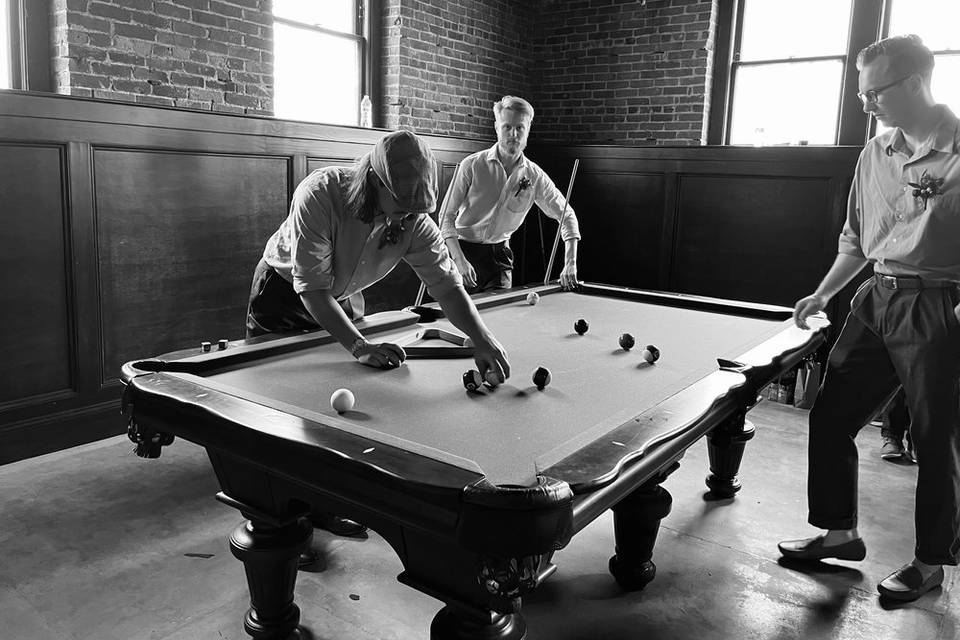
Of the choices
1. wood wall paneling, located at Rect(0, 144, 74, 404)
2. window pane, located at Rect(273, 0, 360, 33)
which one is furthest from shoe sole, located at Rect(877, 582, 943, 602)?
window pane, located at Rect(273, 0, 360, 33)

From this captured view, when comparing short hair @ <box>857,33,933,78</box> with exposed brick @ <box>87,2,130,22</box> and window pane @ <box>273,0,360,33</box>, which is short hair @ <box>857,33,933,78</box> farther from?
window pane @ <box>273,0,360,33</box>

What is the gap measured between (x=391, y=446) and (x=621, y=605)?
1.25 metres

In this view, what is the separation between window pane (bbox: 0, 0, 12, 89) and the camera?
362 cm

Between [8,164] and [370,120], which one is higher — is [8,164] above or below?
below

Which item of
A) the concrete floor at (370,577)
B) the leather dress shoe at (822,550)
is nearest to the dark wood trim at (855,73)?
the concrete floor at (370,577)

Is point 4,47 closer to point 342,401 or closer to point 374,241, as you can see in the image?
point 374,241

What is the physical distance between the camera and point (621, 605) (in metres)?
2.44

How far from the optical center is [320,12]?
17.1 feet

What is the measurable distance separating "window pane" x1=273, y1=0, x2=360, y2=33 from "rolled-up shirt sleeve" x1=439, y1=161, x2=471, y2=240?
64.7 inches

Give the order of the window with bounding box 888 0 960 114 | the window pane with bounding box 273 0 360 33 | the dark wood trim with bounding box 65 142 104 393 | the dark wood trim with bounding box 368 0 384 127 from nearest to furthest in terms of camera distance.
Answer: the dark wood trim with bounding box 65 142 104 393 → the window pane with bounding box 273 0 360 33 → the window with bounding box 888 0 960 114 → the dark wood trim with bounding box 368 0 384 127

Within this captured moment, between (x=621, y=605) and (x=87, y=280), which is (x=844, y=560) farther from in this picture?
(x=87, y=280)

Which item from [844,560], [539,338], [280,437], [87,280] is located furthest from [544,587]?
[87,280]

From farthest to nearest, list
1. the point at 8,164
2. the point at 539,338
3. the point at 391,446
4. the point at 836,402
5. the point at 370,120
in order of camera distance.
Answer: the point at 370,120
the point at 8,164
the point at 539,338
the point at 836,402
the point at 391,446

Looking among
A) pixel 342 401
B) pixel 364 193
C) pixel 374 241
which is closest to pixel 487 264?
pixel 374 241
